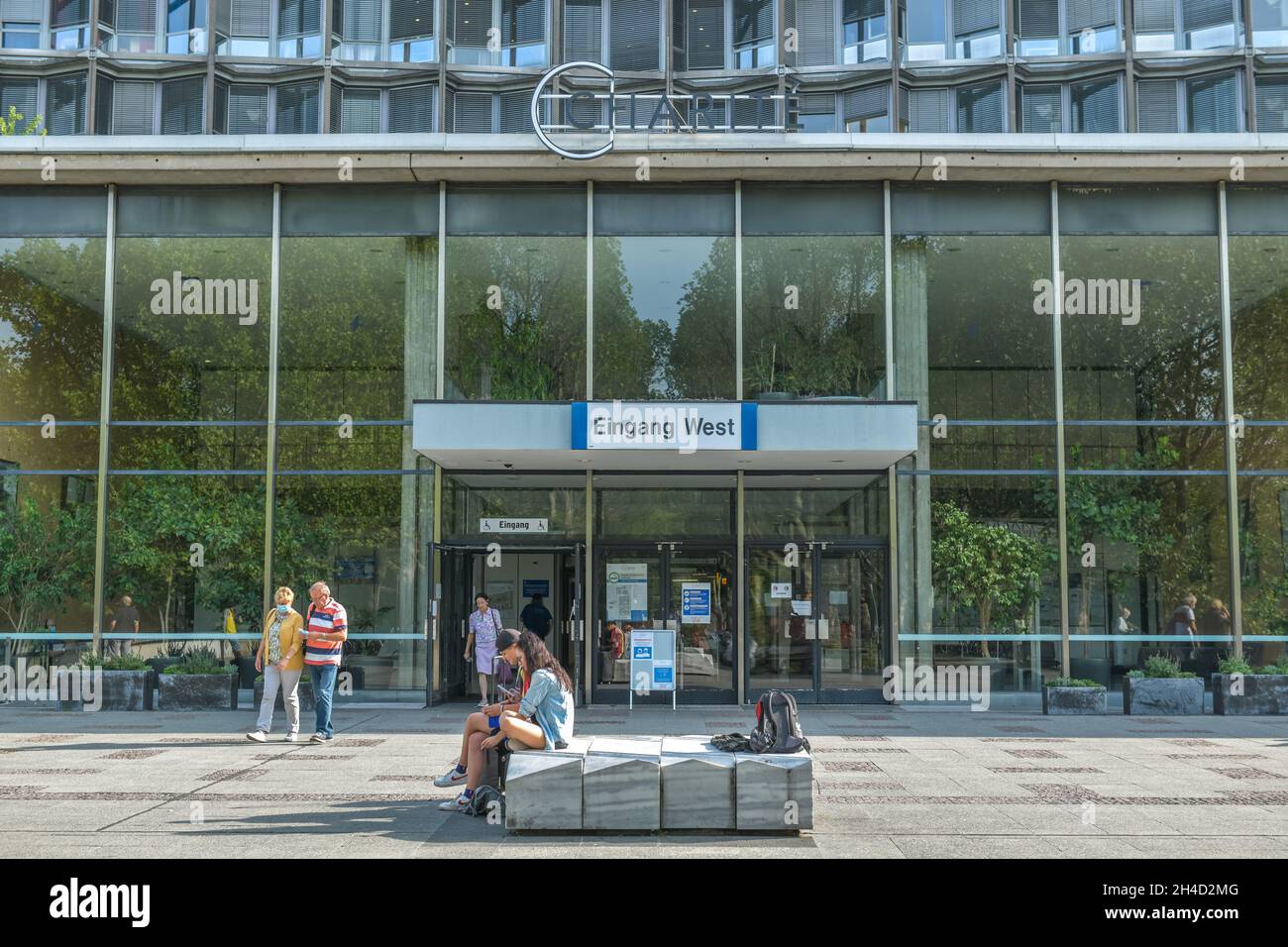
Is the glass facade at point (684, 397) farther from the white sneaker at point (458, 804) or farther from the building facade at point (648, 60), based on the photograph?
the building facade at point (648, 60)

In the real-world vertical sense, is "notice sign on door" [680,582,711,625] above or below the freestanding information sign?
above

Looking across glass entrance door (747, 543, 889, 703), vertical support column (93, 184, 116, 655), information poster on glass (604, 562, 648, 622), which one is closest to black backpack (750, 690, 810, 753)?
glass entrance door (747, 543, 889, 703)

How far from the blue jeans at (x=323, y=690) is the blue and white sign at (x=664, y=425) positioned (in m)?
4.36

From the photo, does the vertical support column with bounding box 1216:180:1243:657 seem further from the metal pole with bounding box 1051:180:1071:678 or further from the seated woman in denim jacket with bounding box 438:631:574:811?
the seated woman in denim jacket with bounding box 438:631:574:811

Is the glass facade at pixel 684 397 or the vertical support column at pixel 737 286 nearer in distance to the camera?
the glass facade at pixel 684 397

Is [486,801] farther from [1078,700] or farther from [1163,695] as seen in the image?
[1163,695]

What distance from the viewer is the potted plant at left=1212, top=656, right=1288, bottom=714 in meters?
16.3

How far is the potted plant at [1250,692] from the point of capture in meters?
16.3

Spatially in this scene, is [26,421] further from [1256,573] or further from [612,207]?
[1256,573]

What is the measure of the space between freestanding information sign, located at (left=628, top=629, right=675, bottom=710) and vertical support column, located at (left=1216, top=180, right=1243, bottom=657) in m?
8.08

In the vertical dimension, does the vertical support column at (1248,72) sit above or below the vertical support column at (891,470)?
above

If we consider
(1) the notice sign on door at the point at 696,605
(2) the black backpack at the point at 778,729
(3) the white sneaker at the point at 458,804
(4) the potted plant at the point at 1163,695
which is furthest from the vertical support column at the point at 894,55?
(3) the white sneaker at the point at 458,804

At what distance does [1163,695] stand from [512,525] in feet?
30.3

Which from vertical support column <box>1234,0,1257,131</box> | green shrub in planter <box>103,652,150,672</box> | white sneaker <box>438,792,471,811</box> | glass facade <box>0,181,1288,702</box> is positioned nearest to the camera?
white sneaker <box>438,792,471,811</box>
